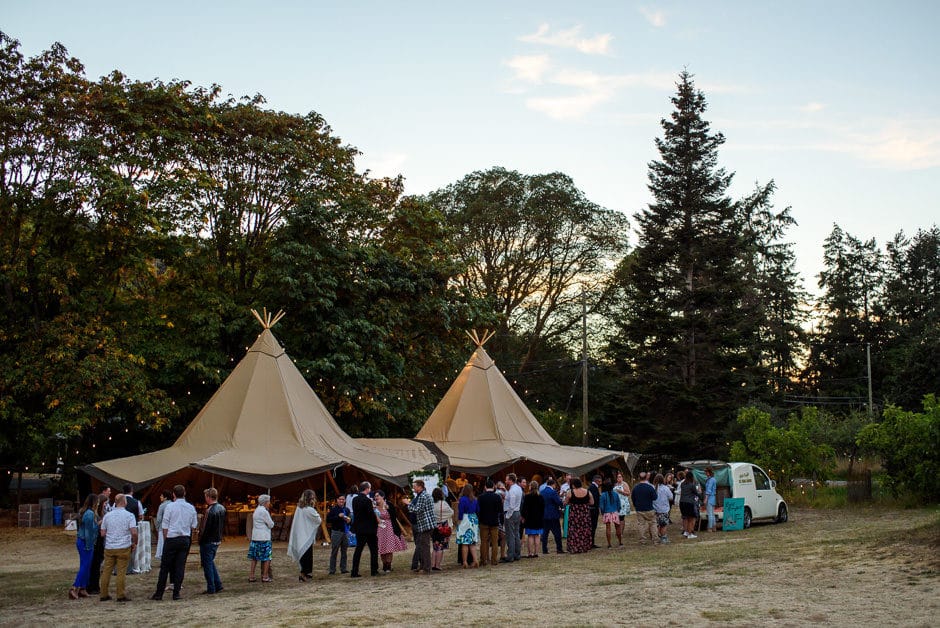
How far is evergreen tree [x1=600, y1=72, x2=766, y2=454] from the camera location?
1463 inches

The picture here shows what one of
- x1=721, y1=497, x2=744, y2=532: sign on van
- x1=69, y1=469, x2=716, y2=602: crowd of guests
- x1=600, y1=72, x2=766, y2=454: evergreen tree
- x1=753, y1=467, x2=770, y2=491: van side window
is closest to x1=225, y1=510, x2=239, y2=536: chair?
x1=69, y1=469, x2=716, y2=602: crowd of guests

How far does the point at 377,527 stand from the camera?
Result: 13.7 meters

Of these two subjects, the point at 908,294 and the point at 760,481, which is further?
the point at 908,294

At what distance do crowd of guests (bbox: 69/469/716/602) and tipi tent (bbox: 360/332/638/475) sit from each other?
537 cm

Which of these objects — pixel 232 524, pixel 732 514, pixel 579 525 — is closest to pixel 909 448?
pixel 732 514

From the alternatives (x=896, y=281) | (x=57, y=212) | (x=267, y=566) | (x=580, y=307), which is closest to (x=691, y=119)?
(x=580, y=307)

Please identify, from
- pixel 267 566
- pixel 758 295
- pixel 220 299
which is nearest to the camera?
pixel 267 566

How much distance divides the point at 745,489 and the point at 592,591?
10.4 m

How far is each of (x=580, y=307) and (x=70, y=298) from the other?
2324 centimetres

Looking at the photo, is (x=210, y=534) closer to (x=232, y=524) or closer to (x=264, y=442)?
(x=264, y=442)

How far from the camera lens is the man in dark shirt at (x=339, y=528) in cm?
1380

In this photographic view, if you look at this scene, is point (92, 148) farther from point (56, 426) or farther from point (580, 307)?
point (580, 307)

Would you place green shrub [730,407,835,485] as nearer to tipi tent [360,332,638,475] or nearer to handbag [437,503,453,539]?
tipi tent [360,332,638,475]

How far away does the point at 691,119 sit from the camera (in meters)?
39.2
